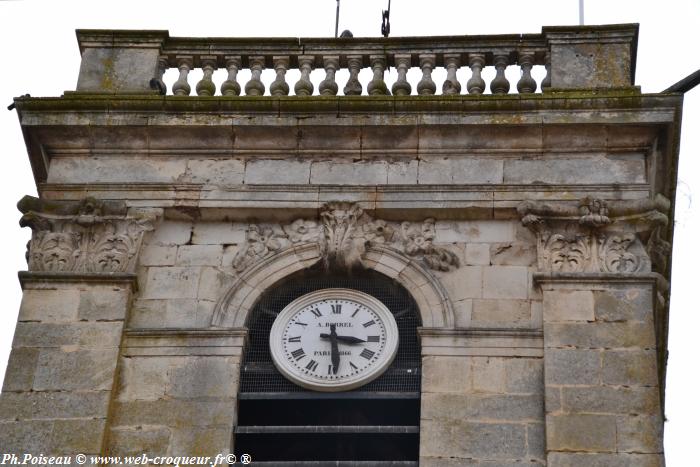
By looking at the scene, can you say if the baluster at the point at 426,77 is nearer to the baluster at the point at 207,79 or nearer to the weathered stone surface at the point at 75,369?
the baluster at the point at 207,79

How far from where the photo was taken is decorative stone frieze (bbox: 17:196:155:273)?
17.6 m

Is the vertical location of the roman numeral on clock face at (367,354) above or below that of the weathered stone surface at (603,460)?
above

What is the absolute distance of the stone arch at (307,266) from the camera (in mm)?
17172

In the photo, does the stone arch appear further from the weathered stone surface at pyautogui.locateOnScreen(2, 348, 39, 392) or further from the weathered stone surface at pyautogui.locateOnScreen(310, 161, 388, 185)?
the weathered stone surface at pyautogui.locateOnScreen(2, 348, 39, 392)

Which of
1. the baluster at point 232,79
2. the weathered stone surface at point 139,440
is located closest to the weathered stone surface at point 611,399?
the weathered stone surface at point 139,440

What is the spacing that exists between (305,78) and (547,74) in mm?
2259

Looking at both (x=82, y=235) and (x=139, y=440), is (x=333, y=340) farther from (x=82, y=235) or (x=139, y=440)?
(x=82, y=235)

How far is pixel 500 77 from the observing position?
61.8 feet

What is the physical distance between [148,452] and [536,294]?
140 inches

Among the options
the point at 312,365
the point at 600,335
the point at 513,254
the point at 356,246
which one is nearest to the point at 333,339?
the point at 312,365

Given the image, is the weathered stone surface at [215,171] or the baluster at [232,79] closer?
the weathered stone surface at [215,171]

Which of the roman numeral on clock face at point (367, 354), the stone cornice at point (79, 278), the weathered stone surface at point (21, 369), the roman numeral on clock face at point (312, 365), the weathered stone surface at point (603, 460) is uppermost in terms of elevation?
the stone cornice at point (79, 278)

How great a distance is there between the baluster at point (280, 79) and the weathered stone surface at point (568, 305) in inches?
135

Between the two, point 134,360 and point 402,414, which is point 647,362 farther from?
point 134,360
